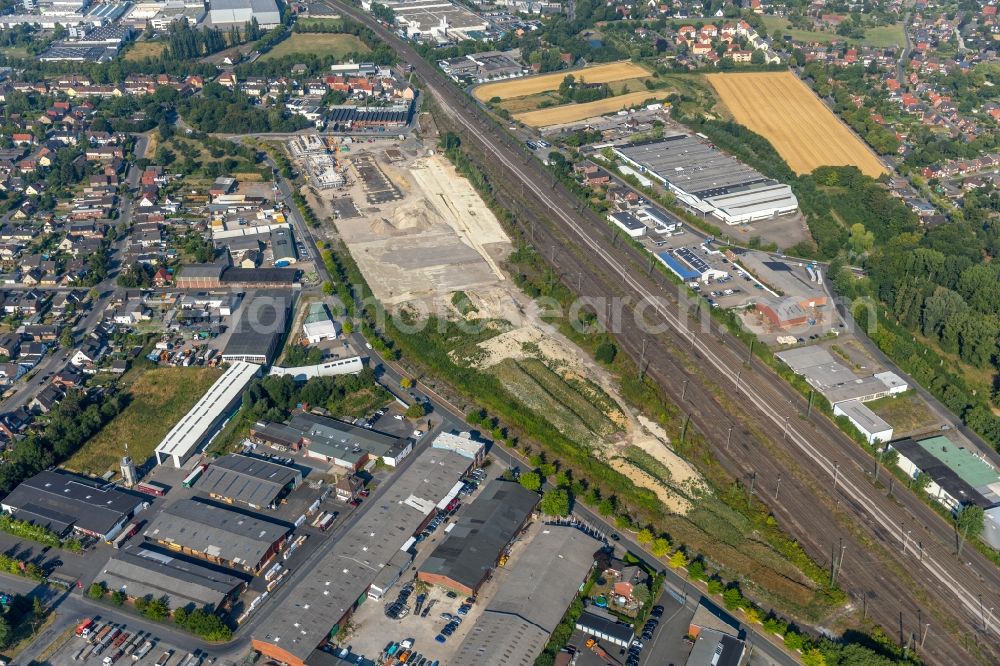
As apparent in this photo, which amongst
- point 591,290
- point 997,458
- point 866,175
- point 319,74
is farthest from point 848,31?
point 997,458

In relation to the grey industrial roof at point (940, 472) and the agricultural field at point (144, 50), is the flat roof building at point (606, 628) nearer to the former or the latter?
the grey industrial roof at point (940, 472)

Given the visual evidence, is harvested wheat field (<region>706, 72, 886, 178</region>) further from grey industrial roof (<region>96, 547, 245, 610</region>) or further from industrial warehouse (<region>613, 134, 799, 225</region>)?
grey industrial roof (<region>96, 547, 245, 610</region>)

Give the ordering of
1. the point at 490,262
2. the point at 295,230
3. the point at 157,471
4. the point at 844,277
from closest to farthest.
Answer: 1. the point at 157,471
2. the point at 844,277
3. the point at 490,262
4. the point at 295,230

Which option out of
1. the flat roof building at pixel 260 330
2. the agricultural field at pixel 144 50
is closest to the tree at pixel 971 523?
the flat roof building at pixel 260 330

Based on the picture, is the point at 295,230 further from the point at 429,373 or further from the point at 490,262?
the point at 429,373

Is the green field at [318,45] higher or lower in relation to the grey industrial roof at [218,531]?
lower

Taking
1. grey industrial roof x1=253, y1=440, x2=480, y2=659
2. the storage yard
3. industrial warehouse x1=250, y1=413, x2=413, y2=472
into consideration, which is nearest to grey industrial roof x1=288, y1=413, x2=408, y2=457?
industrial warehouse x1=250, y1=413, x2=413, y2=472

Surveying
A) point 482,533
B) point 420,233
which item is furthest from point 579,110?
point 482,533

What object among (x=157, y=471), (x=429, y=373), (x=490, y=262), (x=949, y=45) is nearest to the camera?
(x=157, y=471)

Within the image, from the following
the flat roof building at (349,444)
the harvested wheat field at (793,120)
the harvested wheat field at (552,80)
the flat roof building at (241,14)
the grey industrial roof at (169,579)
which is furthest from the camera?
the flat roof building at (241,14)
